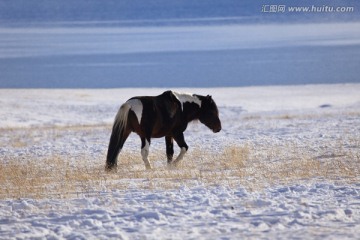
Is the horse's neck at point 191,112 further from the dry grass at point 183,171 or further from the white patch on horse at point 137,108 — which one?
the white patch on horse at point 137,108

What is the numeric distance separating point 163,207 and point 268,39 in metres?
113

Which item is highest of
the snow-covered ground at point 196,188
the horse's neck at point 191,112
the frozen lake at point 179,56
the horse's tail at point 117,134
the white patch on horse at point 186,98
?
the frozen lake at point 179,56

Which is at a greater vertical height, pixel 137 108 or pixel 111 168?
pixel 137 108

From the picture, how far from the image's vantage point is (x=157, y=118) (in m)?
13.2

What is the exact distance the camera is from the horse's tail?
1289 cm

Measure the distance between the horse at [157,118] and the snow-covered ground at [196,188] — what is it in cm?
40

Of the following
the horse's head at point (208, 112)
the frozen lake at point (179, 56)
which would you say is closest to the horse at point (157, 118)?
the horse's head at point (208, 112)

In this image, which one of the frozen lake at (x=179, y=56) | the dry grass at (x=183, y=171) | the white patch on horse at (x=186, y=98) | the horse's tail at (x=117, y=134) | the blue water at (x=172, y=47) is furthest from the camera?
the blue water at (x=172, y=47)

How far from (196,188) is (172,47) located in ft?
348

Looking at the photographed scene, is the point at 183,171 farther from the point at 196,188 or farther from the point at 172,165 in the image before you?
the point at 196,188

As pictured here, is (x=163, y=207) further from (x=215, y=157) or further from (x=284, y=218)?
(x=215, y=157)

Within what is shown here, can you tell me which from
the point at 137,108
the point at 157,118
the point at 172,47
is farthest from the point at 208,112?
the point at 172,47

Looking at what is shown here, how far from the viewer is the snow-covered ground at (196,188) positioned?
809cm

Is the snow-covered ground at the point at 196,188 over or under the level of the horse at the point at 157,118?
under
